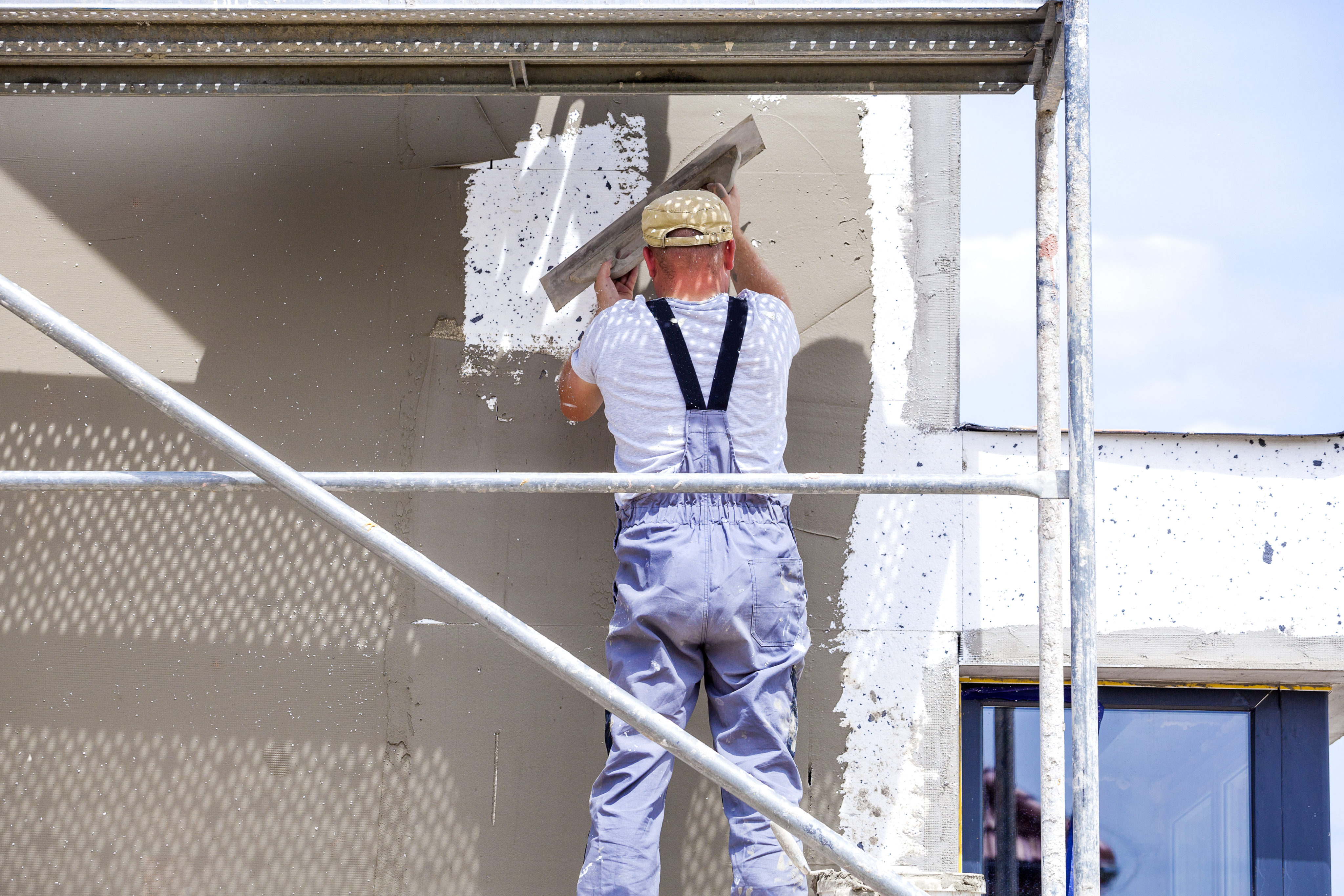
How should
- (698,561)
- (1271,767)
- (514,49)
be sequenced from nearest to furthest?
(698,561) < (514,49) < (1271,767)

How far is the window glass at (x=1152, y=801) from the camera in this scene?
3373 mm

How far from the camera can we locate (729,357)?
255 centimetres

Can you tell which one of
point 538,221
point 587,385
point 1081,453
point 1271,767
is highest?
point 538,221

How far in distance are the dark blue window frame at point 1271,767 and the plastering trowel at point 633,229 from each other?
1747 mm

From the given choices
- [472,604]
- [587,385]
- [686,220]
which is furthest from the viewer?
[587,385]

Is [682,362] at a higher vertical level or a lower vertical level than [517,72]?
lower

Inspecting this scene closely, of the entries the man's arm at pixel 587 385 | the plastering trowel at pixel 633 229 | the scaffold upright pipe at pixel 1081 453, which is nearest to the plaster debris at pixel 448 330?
the plastering trowel at pixel 633 229

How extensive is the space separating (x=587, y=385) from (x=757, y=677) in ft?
2.86

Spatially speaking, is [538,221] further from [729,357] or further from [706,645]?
[706,645]

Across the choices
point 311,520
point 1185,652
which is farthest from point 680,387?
point 1185,652

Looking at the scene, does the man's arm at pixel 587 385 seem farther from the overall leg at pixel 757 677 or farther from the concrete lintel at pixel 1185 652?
the concrete lintel at pixel 1185 652

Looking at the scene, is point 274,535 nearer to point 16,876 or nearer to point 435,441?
point 435,441

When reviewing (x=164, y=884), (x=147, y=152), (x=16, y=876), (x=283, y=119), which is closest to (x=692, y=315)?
(x=283, y=119)

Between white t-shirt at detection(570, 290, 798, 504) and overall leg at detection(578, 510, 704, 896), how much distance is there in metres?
0.21
